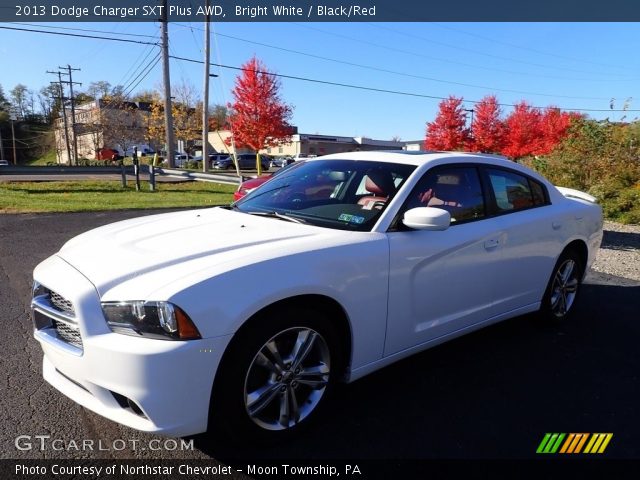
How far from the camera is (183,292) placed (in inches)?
82.9

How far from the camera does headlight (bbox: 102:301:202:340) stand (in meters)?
2.09

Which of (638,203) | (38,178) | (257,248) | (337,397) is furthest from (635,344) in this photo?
(38,178)

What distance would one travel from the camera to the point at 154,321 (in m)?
2.11

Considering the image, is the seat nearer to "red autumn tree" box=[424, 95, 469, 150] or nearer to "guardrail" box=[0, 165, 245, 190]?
"guardrail" box=[0, 165, 245, 190]

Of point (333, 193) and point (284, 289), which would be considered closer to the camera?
point (284, 289)

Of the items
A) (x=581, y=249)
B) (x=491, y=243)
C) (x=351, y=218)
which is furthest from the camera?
(x=581, y=249)

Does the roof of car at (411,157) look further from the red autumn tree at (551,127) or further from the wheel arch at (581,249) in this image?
the red autumn tree at (551,127)

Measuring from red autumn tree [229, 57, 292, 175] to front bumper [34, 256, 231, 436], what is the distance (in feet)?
79.7

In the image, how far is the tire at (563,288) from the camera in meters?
4.38

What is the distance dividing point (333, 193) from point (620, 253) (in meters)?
6.87

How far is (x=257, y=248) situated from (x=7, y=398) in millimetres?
1935

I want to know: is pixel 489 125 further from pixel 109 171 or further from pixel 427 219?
pixel 427 219

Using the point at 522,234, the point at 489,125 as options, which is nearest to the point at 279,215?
the point at 522,234

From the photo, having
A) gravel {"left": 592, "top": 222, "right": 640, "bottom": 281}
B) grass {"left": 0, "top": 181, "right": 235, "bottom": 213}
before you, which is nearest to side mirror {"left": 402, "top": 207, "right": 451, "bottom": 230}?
gravel {"left": 592, "top": 222, "right": 640, "bottom": 281}
